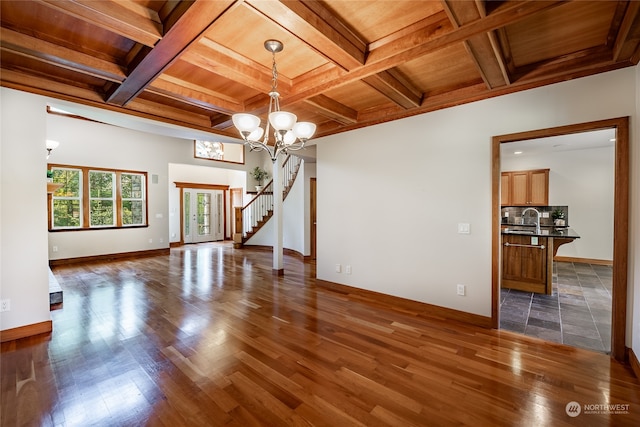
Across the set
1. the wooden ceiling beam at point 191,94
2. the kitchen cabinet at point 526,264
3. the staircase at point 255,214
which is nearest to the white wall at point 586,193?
the kitchen cabinet at point 526,264

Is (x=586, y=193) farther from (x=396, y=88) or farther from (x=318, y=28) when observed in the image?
(x=318, y=28)

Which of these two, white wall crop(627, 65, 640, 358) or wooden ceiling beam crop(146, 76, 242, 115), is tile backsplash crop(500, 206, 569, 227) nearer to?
white wall crop(627, 65, 640, 358)

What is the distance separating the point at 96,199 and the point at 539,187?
11.5m

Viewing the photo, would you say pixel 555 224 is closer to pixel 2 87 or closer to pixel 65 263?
pixel 2 87

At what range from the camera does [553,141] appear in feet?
18.0

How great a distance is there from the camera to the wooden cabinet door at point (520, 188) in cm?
717

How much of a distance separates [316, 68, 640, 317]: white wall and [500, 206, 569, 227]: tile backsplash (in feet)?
14.0

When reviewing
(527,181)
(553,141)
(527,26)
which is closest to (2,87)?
(527,26)

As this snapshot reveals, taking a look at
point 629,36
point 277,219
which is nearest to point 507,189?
point 629,36

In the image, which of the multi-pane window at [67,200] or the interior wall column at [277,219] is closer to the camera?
the interior wall column at [277,219]

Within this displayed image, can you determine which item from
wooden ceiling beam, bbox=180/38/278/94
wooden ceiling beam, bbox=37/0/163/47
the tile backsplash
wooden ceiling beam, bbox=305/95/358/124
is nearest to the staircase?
wooden ceiling beam, bbox=305/95/358/124

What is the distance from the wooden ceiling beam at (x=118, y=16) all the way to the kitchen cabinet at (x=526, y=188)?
8.31 meters

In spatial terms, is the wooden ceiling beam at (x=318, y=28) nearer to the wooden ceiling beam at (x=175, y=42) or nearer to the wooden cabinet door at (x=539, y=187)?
the wooden ceiling beam at (x=175, y=42)

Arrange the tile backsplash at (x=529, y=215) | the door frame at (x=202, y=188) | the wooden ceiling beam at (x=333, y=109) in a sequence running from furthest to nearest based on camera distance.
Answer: the door frame at (x=202, y=188) → the tile backsplash at (x=529, y=215) → the wooden ceiling beam at (x=333, y=109)
